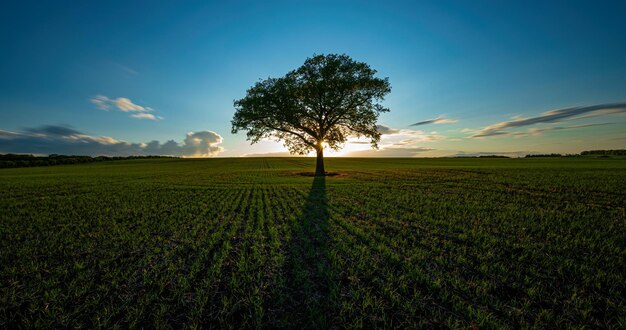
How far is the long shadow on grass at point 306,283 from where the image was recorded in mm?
4617

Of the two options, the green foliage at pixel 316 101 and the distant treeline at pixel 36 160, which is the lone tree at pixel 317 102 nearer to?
the green foliage at pixel 316 101

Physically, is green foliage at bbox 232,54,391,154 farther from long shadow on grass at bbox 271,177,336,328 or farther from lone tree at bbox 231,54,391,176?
long shadow on grass at bbox 271,177,336,328

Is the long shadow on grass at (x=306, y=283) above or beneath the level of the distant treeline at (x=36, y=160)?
beneath

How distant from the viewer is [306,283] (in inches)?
232

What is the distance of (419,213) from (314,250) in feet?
24.2

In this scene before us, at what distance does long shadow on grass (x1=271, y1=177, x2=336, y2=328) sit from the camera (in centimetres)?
462

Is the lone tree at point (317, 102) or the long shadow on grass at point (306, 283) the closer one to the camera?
the long shadow on grass at point (306, 283)

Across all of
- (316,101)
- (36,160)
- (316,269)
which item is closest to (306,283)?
(316,269)

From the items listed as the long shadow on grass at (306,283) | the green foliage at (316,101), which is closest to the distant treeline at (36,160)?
the green foliage at (316,101)

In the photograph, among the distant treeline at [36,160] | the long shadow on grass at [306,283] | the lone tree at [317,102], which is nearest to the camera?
the long shadow on grass at [306,283]

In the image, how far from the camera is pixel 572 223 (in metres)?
10.7

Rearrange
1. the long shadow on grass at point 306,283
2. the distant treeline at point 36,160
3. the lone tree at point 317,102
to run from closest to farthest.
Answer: the long shadow on grass at point 306,283, the lone tree at point 317,102, the distant treeline at point 36,160

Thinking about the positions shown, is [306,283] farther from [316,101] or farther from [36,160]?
[36,160]

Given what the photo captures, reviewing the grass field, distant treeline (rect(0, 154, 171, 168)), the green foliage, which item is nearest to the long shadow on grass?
the grass field
